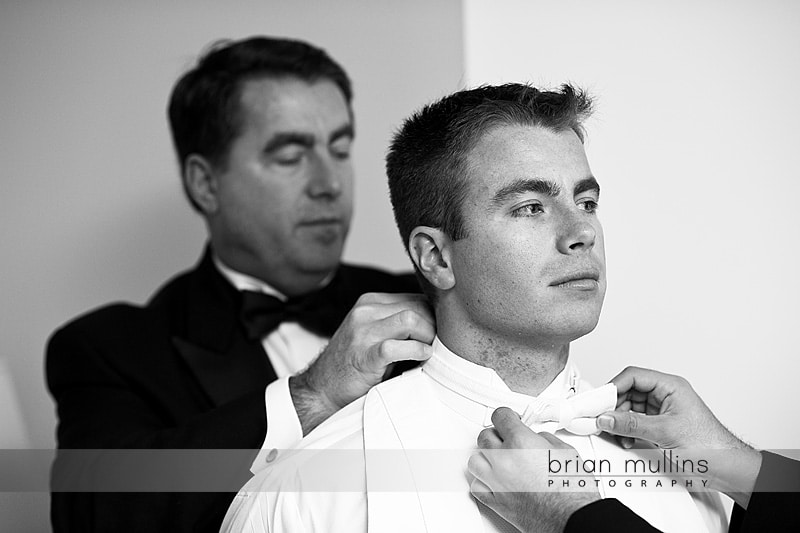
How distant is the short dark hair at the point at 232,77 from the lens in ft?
8.81

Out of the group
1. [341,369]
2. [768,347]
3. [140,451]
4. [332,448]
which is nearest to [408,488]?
[332,448]

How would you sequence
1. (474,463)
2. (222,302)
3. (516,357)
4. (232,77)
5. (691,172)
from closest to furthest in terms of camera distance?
(474,463) < (516,357) < (691,172) < (222,302) < (232,77)

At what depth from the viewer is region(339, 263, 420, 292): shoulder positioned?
9.04 feet

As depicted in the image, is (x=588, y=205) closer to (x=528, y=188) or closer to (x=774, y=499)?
(x=528, y=188)

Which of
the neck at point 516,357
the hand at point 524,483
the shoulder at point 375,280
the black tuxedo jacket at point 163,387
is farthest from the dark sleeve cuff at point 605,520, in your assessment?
the shoulder at point 375,280

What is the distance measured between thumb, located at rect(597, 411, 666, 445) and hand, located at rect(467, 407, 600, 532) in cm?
12

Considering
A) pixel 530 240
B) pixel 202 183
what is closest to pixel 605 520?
pixel 530 240

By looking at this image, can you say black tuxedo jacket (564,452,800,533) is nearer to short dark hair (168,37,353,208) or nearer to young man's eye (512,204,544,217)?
young man's eye (512,204,544,217)

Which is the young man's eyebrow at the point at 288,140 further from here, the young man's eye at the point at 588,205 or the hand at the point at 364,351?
the young man's eye at the point at 588,205

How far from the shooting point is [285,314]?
2525mm

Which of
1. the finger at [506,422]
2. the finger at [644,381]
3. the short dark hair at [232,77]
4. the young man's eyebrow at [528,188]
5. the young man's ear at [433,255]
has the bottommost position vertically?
the finger at [506,422]

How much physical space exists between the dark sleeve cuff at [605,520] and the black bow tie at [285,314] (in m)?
1.18

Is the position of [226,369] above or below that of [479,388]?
below

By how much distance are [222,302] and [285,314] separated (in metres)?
0.19
